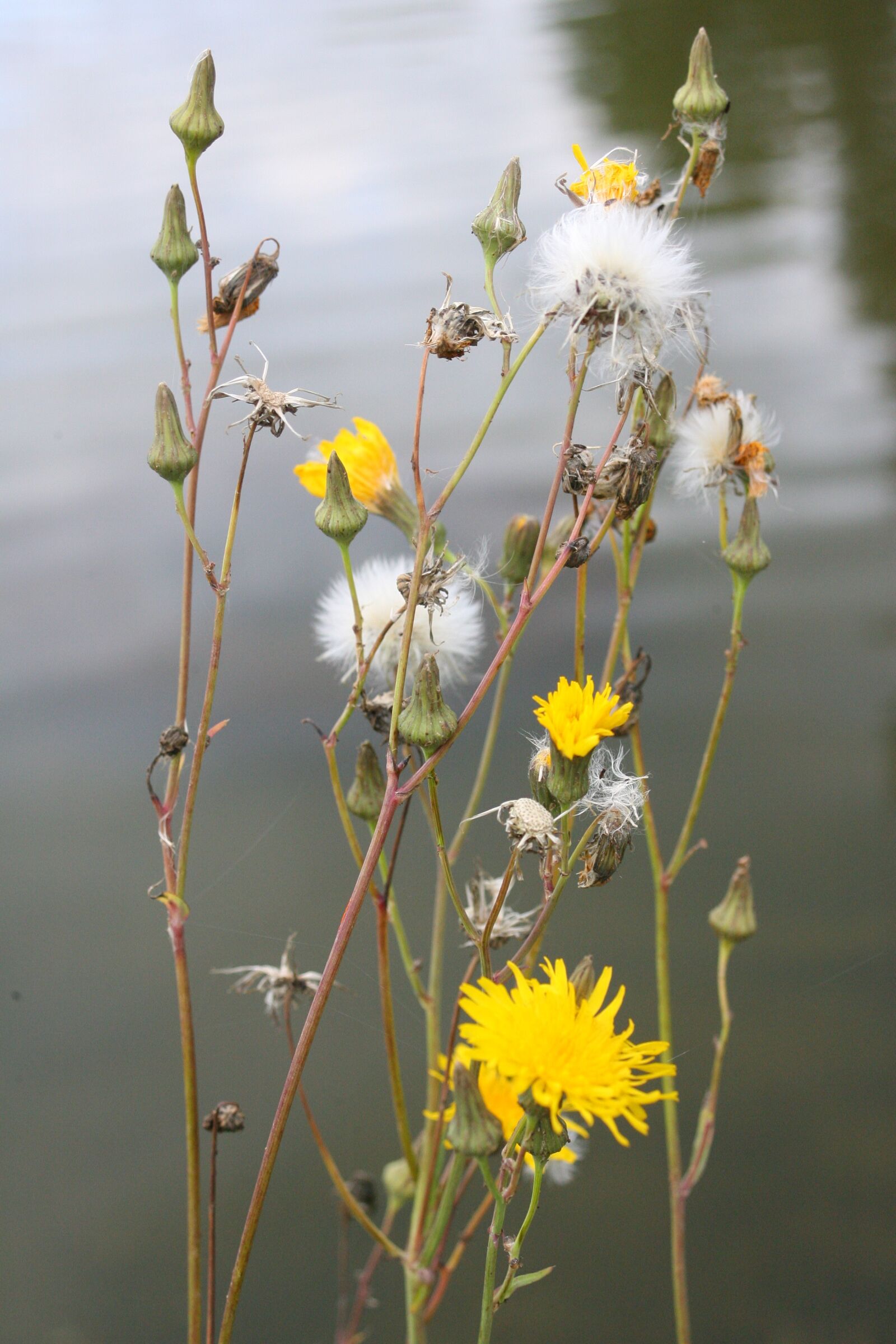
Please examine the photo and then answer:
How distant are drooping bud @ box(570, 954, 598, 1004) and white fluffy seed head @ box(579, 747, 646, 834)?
5cm

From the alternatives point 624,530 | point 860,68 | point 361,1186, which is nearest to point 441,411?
point 624,530

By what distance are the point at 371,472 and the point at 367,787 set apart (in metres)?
0.14

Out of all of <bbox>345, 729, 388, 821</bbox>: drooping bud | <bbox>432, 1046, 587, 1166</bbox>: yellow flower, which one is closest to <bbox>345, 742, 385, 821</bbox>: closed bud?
<bbox>345, 729, 388, 821</bbox>: drooping bud

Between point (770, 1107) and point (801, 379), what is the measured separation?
0.71m

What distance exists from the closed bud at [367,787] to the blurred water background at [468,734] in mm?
168

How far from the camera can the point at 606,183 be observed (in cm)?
38

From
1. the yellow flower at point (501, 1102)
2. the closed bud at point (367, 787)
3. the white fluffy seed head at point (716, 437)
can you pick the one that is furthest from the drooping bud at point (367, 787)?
the white fluffy seed head at point (716, 437)

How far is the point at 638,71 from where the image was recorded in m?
1.26

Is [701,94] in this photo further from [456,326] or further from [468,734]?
[468,734]

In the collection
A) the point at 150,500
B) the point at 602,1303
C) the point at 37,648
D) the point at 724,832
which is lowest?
the point at 602,1303

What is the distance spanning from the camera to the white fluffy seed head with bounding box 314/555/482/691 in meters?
0.43

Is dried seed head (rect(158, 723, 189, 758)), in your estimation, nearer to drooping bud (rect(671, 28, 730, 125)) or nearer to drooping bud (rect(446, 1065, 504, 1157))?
drooping bud (rect(446, 1065, 504, 1157))

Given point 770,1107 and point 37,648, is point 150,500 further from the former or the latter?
point 770,1107

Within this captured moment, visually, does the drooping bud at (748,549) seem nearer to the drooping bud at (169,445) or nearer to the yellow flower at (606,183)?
the yellow flower at (606,183)
